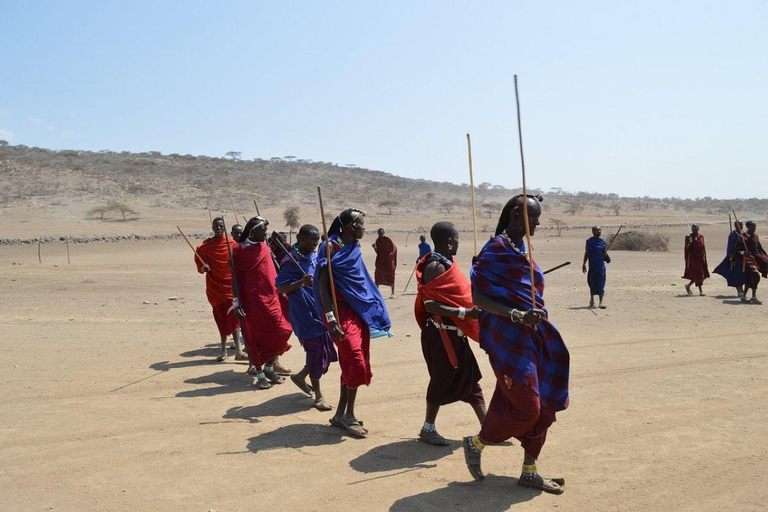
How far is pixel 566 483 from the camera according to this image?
4.98 m

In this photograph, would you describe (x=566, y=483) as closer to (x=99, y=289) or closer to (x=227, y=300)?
(x=227, y=300)

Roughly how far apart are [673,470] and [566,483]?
857mm

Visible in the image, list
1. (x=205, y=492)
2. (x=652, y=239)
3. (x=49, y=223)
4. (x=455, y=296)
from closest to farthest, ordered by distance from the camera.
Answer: (x=205, y=492), (x=455, y=296), (x=652, y=239), (x=49, y=223)

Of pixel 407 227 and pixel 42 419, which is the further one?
pixel 407 227

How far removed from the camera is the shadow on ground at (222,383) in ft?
26.3

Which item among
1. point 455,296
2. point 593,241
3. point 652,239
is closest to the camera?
point 455,296

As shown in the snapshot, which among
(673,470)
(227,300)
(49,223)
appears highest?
(49,223)

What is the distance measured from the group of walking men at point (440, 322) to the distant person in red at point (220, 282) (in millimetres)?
1535

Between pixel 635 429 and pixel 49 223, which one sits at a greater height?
pixel 49 223

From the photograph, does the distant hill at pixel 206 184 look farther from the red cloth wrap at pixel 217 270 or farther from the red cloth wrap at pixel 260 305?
the red cloth wrap at pixel 260 305

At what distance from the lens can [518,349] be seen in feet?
15.1

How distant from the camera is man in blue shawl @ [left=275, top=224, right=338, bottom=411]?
7266mm

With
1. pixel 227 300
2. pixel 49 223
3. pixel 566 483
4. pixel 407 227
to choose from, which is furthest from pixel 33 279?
pixel 407 227

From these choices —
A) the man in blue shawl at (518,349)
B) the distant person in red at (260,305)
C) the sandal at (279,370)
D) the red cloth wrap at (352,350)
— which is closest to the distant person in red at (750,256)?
the sandal at (279,370)
